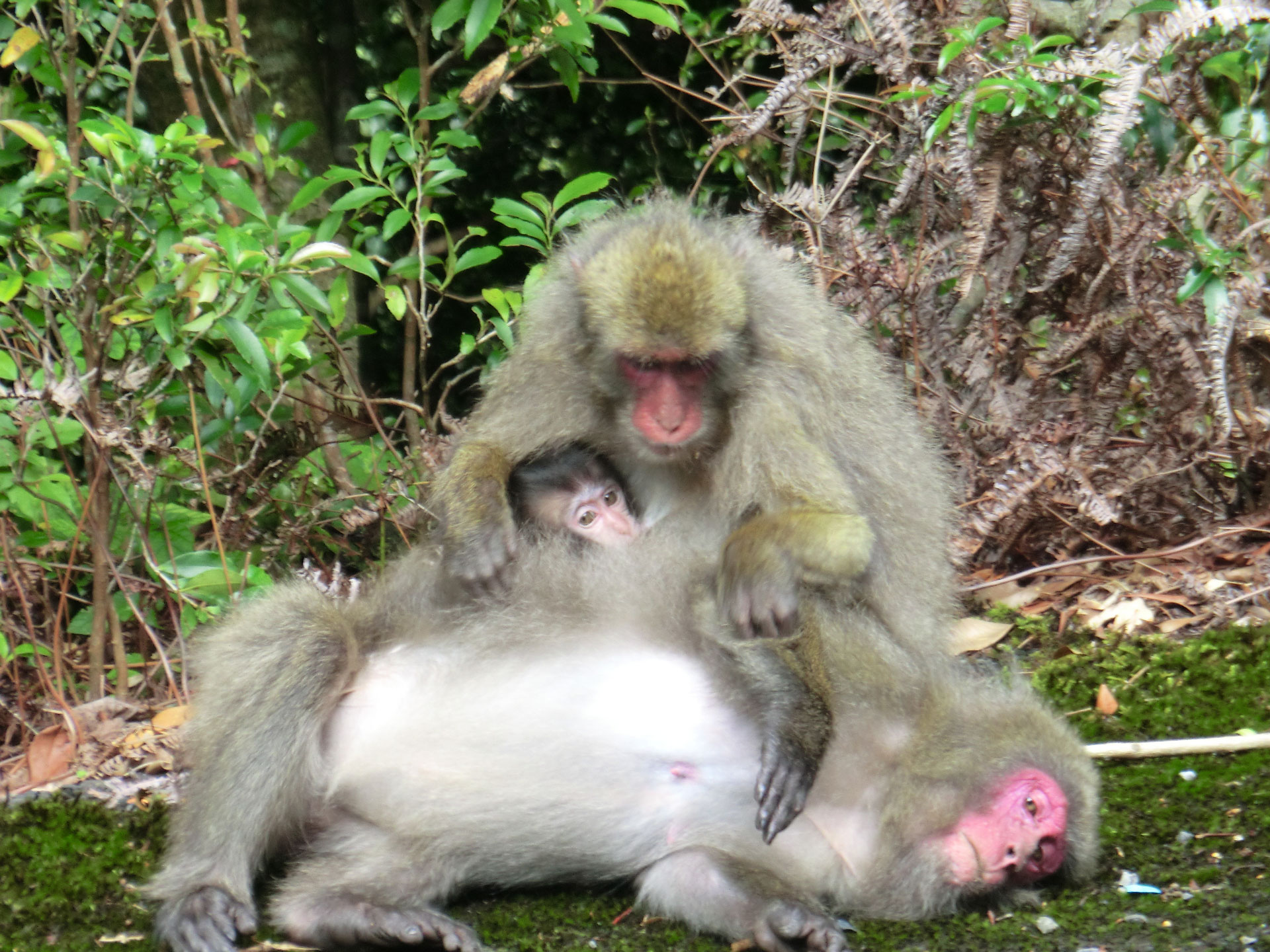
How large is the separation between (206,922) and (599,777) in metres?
0.92

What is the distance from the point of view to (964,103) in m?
4.58

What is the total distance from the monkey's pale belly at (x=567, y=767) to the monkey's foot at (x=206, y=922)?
0.37 metres

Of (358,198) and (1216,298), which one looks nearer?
(1216,298)

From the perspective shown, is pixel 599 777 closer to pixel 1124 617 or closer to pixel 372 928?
pixel 372 928

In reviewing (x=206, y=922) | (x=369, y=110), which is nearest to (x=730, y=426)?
(x=206, y=922)

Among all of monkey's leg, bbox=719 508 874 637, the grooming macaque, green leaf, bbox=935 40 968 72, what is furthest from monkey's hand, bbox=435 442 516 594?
green leaf, bbox=935 40 968 72

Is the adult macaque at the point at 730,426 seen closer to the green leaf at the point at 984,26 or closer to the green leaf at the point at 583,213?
the green leaf at the point at 583,213

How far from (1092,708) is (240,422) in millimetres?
2978

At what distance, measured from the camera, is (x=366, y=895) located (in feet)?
9.85

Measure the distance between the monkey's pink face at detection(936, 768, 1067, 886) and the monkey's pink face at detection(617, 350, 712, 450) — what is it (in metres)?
1.15

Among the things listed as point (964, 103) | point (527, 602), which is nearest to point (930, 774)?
point (527, 602)

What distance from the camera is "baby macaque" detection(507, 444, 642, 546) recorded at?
3.64 meters

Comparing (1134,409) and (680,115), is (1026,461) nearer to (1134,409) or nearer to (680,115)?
(1134,409)

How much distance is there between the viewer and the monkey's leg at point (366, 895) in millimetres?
2871
